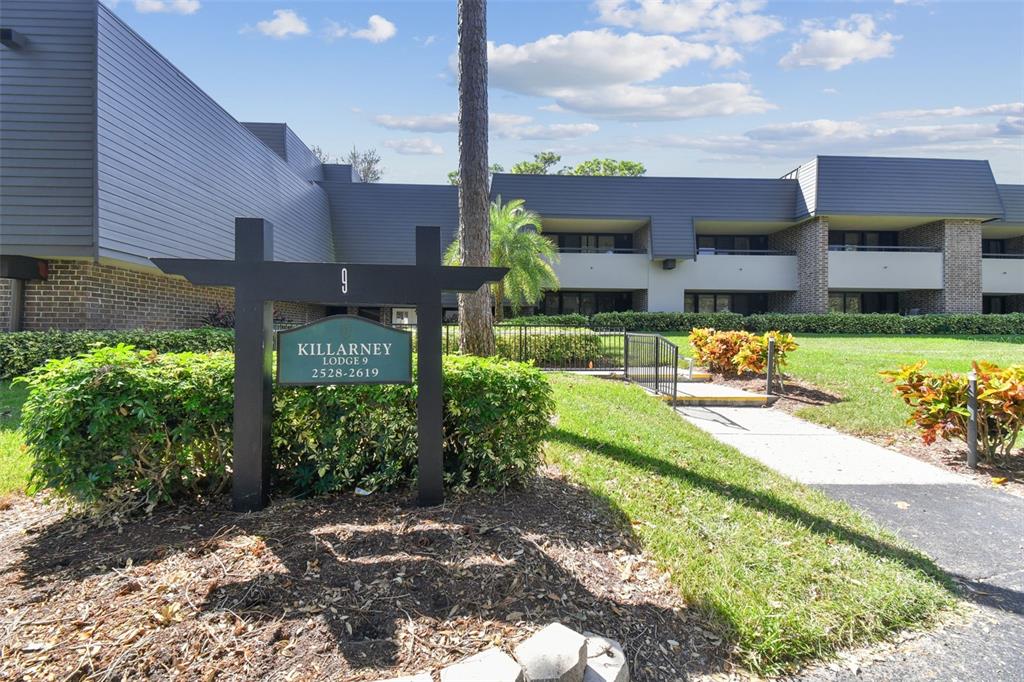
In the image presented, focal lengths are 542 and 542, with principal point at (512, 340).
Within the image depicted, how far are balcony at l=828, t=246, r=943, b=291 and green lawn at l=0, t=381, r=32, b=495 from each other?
2665cm

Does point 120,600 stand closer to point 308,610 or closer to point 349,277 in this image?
point 308,610

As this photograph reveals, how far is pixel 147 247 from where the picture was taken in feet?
35.3

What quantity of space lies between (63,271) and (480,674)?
11.6 metres

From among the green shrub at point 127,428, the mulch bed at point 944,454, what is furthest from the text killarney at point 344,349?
the mulch bed at point 944,454

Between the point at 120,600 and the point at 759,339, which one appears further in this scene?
the point at 759,339

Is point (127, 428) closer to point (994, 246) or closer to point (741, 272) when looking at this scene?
point (741, 272)

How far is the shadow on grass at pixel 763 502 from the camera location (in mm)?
3371

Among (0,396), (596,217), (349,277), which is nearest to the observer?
(349,277)

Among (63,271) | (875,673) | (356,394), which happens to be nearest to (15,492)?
(356,394)

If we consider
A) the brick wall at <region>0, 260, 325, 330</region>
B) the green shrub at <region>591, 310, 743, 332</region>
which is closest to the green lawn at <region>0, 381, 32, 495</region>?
the brick wall at <region>0, 260, 325, 330</region>

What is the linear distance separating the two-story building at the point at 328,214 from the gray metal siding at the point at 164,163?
5 centimetres

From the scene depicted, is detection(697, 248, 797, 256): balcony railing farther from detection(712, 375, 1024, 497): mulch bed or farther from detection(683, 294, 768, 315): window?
detection(712, 375, 1024, 497): mulch bed

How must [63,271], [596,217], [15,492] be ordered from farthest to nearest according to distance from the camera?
1. [596,217]
2. [63,271]
3. [15,492]

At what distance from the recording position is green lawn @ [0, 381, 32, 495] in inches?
167
